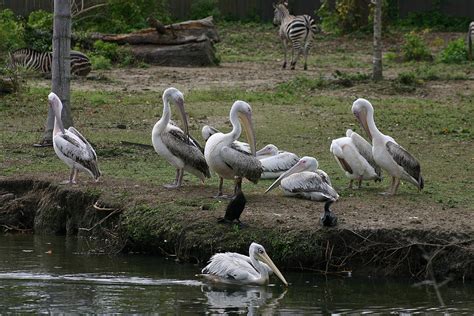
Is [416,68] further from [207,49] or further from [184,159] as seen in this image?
[184,159]

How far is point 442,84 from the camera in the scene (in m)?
21.4

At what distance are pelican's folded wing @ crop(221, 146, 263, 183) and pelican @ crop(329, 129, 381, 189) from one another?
1206 mm

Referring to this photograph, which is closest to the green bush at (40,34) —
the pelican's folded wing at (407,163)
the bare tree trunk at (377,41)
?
the bare tree trunk at (377,41)

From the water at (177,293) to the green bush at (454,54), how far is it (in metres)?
14.9

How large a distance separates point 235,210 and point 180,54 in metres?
14.4

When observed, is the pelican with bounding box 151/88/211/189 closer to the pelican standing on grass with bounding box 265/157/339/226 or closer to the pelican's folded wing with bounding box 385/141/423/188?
the pelican standing on grass with bounding box 265/157/339/226

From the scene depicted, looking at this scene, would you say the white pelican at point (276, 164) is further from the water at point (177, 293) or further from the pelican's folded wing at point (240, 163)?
the water at point (177, 293)

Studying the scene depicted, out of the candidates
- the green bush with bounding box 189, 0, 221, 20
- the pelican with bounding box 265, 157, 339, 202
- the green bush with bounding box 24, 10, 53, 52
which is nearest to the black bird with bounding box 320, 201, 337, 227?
the pelican with bounding box 265, 157, 339, 202

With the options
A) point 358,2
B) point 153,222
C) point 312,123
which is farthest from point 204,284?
point 358,2

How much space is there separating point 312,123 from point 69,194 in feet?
20.3

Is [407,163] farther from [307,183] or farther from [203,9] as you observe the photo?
[203,9]

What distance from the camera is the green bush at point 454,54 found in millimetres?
24641

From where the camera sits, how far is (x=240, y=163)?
1166cm

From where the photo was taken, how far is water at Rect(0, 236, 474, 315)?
29.9ft
